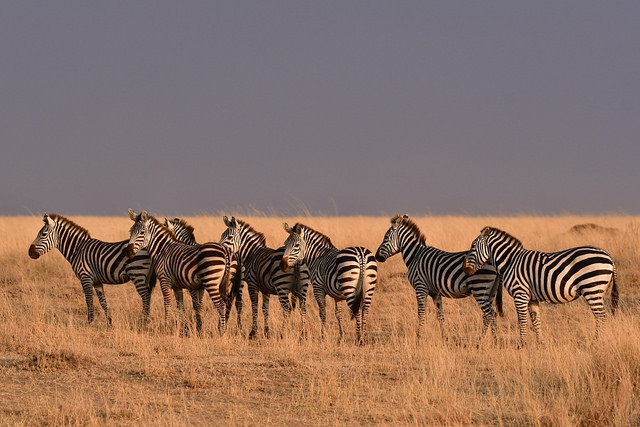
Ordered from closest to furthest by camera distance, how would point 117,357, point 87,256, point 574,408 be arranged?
1. point 574,408
2. point 117,357
3. point 87,256

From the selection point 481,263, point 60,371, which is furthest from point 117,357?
point 481,263

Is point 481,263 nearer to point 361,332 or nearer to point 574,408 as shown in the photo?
point 361,332

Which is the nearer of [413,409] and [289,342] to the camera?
[413,409]

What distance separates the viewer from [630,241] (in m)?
20.8

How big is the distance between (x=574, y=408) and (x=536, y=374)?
1.73 m

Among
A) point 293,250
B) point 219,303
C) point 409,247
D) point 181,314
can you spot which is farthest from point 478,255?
point 181,314

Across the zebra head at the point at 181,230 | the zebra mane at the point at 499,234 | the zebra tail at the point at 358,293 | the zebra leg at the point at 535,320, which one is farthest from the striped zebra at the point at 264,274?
the zebra leg at the point at 535,320

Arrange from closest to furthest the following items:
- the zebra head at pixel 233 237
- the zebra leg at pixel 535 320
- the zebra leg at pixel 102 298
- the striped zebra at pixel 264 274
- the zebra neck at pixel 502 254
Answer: the zebra leg at pixel 535 320, the zebra neck at pixel 502 254, the striped zebra at pixel 264 274, the zebra head at pixel 233 237, the zebra leg at pixel 102 298

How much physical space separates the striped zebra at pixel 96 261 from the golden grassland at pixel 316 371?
1.96 feet

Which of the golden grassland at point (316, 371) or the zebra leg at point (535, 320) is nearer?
the golden grassland at point (316, 371)

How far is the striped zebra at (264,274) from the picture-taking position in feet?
43.2

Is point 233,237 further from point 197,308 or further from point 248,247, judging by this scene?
point 197,308

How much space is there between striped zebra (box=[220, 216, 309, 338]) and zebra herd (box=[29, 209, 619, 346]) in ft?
0.05

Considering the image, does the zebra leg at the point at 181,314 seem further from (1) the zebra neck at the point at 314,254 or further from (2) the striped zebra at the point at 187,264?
(1) the zebra neck at the point at 314,254
